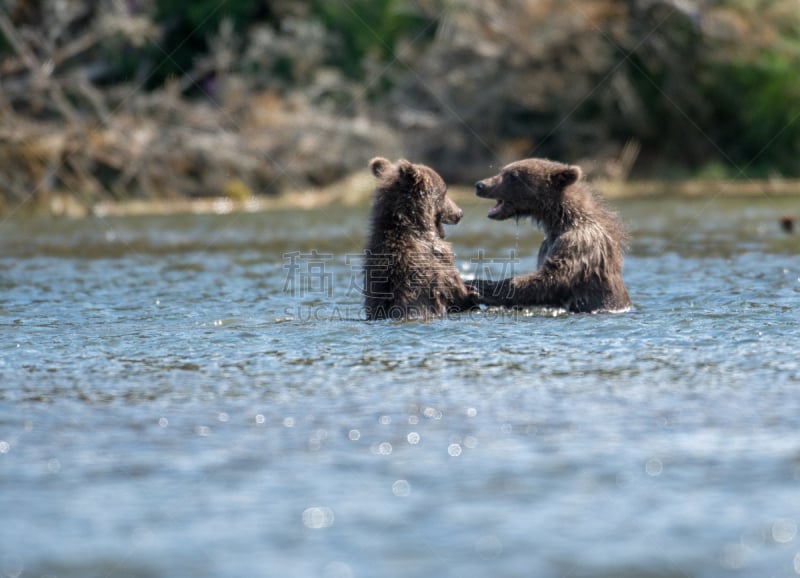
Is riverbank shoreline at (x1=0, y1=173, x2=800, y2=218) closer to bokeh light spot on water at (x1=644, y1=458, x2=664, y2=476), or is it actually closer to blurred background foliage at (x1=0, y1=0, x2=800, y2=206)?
blurred background foliage at (x1=0, y1=0, x2=800, y2=206)

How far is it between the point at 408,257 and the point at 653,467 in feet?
14.2

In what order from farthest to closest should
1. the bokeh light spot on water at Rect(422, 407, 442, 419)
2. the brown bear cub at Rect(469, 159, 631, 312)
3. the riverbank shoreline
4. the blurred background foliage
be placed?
the blurred background foliage < the riverbank shoreline < the brown bear cub at Rect(469, 159, 631, 312) < the bokeh light spot on water at Rect(422, 407, 442, 419)

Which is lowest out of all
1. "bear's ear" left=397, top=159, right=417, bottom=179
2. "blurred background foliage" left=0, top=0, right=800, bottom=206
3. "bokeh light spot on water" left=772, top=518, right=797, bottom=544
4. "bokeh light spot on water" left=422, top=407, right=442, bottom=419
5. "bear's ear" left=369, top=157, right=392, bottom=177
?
"bokeh light spot on water" left=772, top=518, right=797, bottom=544

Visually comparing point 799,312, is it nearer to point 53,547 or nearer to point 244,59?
point 53,547

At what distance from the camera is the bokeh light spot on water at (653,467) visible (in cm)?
503

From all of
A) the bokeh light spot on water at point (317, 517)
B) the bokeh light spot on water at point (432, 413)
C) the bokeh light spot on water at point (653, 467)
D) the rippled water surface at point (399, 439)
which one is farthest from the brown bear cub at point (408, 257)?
the bokeh light spot on water at point (317, 517)

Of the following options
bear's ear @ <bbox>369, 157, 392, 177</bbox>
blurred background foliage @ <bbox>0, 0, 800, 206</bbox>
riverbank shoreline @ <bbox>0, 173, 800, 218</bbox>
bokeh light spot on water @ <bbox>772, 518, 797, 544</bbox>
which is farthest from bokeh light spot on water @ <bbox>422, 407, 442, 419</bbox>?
blurred background foliage @ <bbox>0, 0, 800, 206</bbox>

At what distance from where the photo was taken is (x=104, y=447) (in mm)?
5629

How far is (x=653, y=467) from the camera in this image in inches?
201

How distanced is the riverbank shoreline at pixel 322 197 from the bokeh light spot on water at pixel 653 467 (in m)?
19.8

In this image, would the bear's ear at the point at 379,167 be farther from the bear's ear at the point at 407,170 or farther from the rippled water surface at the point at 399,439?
the rippled water surface at the point at 399,439

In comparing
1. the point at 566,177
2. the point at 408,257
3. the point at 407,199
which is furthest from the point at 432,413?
the point at 566,177

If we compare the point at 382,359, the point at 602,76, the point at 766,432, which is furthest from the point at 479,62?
the point at 766,432

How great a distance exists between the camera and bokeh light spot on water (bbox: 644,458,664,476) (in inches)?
198
